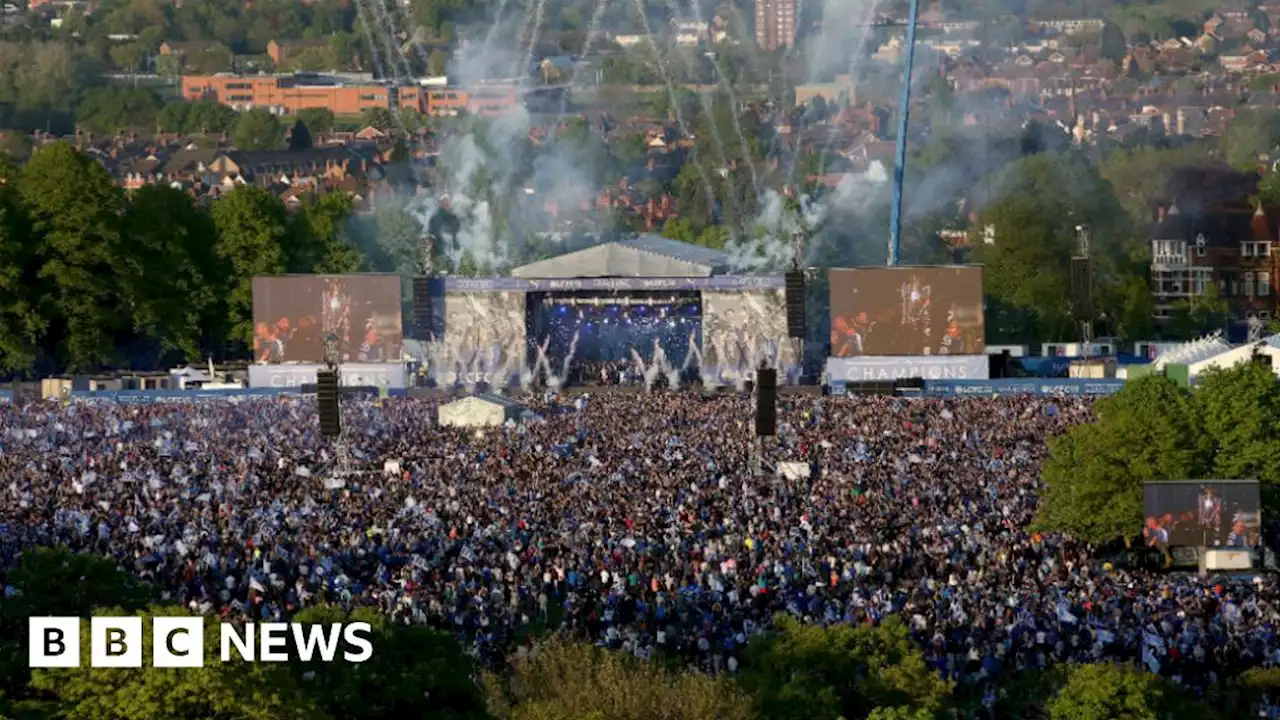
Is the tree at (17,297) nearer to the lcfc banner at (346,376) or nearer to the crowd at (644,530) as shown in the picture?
the lcfc banner at (346,376)

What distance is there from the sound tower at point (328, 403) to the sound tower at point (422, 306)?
1889 cm

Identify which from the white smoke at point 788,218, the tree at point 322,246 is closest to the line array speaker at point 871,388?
the white smoke at point 788,218

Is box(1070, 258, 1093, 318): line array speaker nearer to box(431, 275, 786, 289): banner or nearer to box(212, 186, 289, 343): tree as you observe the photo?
box(431, 275, 786, 289): banner

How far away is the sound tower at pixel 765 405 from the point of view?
70188 mm

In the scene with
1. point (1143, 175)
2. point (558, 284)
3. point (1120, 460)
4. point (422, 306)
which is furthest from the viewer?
point (1143, 175)

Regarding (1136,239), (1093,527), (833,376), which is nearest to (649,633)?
(1093,527)

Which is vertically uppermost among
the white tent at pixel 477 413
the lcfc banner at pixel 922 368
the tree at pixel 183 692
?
the lcfc banner at pixel 922 368

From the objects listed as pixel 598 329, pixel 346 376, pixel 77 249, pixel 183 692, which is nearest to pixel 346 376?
pixel 346 376

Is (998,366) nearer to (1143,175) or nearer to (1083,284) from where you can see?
(1083,284)

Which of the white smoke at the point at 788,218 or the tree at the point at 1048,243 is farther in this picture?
the tree at the point at 1048,243

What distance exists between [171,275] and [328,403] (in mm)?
36688

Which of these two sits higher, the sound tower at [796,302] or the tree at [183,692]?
the sound tower at [796,302]

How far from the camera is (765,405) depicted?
231ft

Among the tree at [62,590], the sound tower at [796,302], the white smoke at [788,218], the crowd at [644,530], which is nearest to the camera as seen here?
the tree at [62,590]
